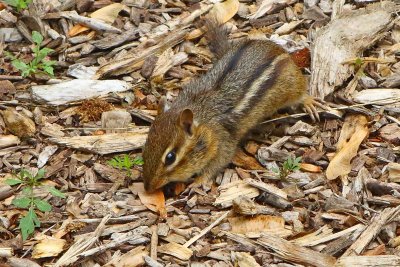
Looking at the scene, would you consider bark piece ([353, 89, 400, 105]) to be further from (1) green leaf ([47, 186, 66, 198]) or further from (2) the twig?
(1) green leaf ([47, 186, 66, 198])

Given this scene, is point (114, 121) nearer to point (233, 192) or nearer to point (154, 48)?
point (154, 48)

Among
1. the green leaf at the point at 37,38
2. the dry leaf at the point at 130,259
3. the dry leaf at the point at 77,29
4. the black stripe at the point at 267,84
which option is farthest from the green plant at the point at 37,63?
the dry leaf at the point at 130,259

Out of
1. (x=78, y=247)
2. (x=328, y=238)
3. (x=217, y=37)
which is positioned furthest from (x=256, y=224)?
(x=217, y=37)

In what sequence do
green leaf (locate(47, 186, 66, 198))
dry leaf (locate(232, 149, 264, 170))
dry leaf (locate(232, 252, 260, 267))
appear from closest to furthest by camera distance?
dry leaf (locate(232, 252, 260, 267)) → green leaf (locate(47, 186, 66, 198)) → dry leaf (locate(232, 149, 264, 170))

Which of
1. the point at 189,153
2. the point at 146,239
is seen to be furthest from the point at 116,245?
the point at 189,153

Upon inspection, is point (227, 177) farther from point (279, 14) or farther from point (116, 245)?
point (279, 14)

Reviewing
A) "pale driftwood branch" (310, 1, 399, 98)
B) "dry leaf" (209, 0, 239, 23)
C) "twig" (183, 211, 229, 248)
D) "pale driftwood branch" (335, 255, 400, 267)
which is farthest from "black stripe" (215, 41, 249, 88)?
"pale driftwood branch" (335, 255, 400, 267)

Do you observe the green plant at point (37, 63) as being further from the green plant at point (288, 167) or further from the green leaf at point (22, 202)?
the green plant at point (288, 167)
